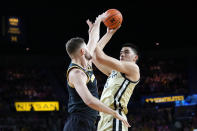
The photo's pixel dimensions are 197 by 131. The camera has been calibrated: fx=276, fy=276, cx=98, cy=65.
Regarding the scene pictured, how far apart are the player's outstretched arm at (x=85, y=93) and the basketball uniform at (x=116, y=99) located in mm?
837

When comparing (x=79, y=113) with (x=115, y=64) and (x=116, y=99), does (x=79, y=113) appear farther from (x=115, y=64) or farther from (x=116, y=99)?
(x=115, y=64)

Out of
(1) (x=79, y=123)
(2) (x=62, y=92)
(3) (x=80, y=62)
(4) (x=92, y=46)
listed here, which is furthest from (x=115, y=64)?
(2) (x=62, y=92)

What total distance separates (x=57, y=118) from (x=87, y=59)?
12581mm

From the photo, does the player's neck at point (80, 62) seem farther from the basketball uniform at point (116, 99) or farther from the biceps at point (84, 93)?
the basketball uniform at point (116, 99)

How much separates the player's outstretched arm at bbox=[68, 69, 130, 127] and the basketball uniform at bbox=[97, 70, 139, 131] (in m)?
0.84

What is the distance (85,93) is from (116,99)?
1182 mm

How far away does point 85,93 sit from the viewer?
112 inches

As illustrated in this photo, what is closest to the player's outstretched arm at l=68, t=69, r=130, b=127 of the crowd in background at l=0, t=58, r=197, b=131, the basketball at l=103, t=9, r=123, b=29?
the basketball at l=103, t=9, r=123, b=29

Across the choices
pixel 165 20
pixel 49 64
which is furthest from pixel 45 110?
pixel 165 20

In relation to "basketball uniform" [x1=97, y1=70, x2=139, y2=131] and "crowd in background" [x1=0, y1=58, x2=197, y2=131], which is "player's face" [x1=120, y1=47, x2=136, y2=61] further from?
"crowd in background" [x1=0, y1=58, x2=197, y2=131]

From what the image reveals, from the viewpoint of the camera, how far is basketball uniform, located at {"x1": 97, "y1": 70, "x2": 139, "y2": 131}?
3792mm

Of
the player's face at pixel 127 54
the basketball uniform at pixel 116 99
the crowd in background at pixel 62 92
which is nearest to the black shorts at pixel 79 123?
the basketball uniform at pixel 116 99

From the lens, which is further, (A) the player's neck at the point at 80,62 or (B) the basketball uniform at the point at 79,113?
(A) the player's neck at the point at 80,62

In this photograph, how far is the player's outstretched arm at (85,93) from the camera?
284cm
